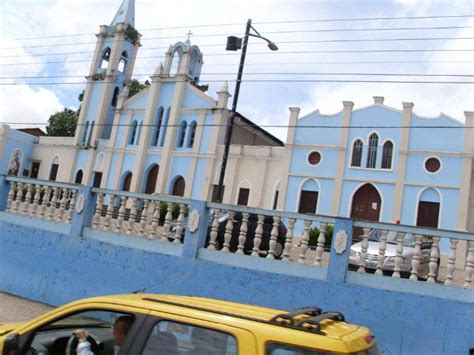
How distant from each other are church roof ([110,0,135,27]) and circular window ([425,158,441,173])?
25.7 m

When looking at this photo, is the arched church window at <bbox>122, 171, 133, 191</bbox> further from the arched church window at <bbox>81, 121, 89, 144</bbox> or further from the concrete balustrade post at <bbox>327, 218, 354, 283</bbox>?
the concrete balustrade post at <bbox>327, 218, 354, 283</bbox>

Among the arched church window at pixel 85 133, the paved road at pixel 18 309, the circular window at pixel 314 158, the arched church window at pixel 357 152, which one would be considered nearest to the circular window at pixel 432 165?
the arched church window at pixel 357 152

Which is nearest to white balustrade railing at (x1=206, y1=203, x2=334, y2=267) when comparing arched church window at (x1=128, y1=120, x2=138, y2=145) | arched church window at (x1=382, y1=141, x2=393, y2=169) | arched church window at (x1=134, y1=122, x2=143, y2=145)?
arched church window at (x1=382, y1=141, x2=393, y2=169)

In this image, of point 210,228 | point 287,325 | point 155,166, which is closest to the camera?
point 287,325

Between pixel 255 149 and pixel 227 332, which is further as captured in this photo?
pixel 255 149

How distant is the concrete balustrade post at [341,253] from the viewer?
644 cm

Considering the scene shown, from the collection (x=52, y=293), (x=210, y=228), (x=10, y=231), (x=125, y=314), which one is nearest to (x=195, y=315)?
(x=125, y=314)

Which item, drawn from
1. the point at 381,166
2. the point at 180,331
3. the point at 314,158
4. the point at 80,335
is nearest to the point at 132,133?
the point at 314,158

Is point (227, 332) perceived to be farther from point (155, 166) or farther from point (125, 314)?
point (155, 166)

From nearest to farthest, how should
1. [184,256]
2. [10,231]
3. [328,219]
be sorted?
[328,219] → [184,256] → [10,231]

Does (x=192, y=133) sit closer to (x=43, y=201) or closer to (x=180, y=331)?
(x=43, y=201)

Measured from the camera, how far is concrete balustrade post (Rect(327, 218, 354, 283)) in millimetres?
6438

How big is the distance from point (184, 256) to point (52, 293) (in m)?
2.77

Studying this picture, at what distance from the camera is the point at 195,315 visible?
2.70 meters
